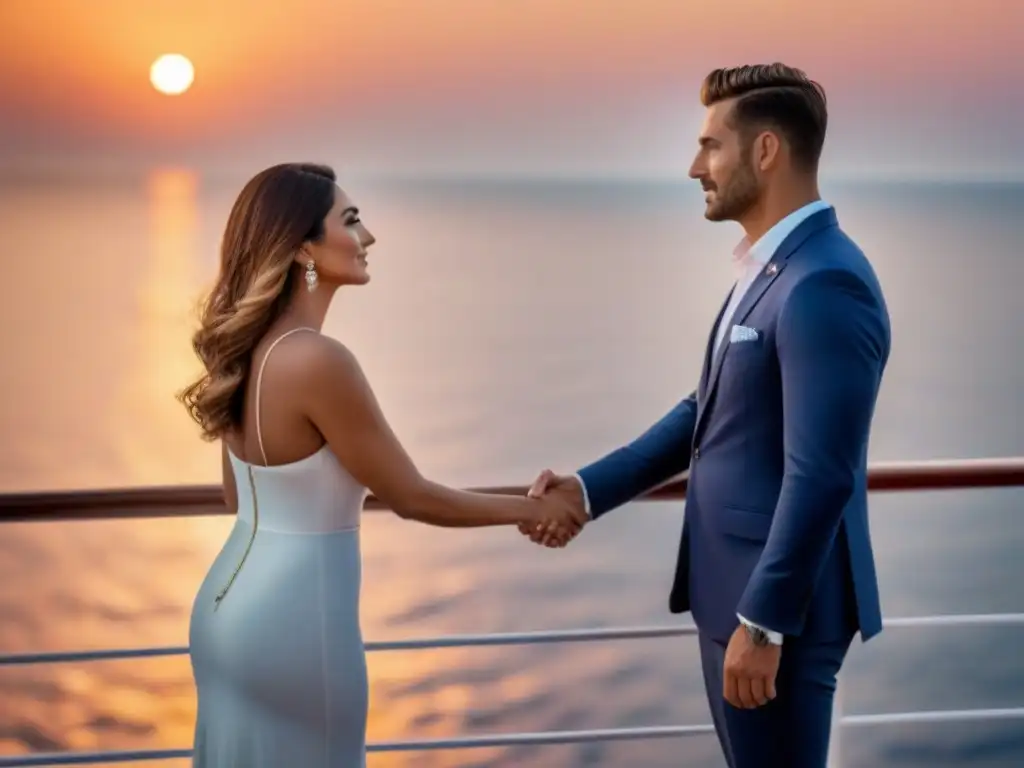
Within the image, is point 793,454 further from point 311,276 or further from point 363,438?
point 311,276

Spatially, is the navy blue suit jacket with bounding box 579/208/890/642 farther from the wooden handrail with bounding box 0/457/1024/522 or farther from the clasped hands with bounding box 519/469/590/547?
the wooden handrail with bounding box 0/457/1024/522

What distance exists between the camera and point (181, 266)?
1886 inches

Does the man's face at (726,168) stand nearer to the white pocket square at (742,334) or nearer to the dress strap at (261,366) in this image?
the white pocket square at (742,334)

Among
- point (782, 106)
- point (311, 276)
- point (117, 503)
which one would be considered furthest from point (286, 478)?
point (782, 106)

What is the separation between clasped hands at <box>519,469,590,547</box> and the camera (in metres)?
2.24

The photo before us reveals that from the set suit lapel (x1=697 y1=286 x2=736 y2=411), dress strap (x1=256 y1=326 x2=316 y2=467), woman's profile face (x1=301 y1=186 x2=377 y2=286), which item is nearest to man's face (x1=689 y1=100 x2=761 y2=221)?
suit lapel (x1=697 y1=286 x2=736 y2=411)

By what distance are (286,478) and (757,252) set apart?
2.57 feet

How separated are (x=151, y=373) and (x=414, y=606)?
14.9 meters

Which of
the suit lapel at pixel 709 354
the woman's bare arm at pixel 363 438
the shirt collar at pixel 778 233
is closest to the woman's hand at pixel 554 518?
the woman's bare arm at pixel 363 438

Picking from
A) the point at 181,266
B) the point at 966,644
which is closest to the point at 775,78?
the point at 966,644

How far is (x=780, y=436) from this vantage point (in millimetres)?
1724

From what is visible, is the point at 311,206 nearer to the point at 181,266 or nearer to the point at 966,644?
the point at 966,644

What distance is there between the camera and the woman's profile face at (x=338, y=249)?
6.15ft

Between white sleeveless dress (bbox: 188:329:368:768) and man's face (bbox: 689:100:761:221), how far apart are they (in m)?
0.70
